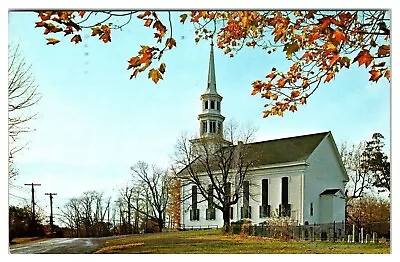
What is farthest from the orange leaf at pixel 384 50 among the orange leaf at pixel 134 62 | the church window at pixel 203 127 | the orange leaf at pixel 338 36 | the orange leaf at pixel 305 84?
the orange leaf at pixel 134 62

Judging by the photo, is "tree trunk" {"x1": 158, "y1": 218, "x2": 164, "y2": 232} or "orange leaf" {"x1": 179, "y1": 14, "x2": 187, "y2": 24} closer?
"orange leaf" {"x1": 179, "y1": 14, "x2": 187, "y2": 24}

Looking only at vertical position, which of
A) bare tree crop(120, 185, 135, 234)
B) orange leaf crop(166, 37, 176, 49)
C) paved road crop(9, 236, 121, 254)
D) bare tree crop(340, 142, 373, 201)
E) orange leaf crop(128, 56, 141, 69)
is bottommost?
paved road crop(9, 236, 121, 254)

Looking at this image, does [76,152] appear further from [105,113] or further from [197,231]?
[197,231]

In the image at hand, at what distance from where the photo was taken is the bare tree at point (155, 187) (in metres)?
3.19

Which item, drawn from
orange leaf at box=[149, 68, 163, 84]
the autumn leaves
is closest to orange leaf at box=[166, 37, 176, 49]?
the autumn leaves

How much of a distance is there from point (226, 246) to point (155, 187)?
413 millimetres

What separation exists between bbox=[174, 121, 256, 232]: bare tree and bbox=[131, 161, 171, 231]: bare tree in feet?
0.26

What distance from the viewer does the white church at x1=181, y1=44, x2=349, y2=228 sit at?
10.5 ft

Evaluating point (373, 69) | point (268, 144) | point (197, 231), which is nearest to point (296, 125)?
point (268, 144)

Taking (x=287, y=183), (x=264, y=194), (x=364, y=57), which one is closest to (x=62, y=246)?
(x=264, y=194)

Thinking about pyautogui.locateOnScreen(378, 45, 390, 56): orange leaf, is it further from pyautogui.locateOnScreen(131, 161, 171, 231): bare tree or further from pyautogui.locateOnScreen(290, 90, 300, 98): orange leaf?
pyautogui.locateOnScreen(131, 161, 171, 231): bare tree
